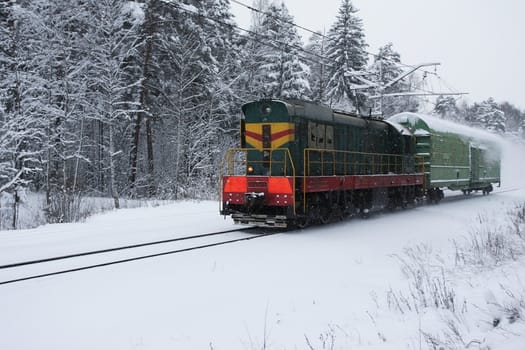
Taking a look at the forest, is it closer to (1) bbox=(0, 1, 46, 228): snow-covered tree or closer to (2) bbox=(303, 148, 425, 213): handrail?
(1) bbox=(0, 1, 46, 228): snow-covered tree

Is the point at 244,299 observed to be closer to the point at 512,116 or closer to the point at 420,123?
the point at 420,123

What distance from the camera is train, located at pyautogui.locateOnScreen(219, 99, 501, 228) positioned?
11.6 meters

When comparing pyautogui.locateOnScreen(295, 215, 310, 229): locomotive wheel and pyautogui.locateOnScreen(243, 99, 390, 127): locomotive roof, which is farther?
pyautogui.locateOnScreen(243, 99, 390, 127): locomotive roof

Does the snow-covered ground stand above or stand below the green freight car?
below

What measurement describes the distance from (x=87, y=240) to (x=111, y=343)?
5.96 metres

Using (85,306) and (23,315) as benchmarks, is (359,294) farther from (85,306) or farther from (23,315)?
(23,315)

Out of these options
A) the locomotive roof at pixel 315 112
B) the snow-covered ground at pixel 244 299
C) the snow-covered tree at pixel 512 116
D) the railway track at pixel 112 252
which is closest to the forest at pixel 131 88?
the locomotive roof at pixel 315 112

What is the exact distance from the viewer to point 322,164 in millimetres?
12289

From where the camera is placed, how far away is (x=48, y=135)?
1917 cm

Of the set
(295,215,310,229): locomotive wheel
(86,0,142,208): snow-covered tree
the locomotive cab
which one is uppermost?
(86,0,142,208): snow-covered tree

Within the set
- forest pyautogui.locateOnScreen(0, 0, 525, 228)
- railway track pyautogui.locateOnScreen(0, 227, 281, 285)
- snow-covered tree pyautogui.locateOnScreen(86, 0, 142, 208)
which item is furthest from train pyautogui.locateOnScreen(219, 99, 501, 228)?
snow-covered tree pyautogui.locateOnScreen(86, 0, 142, 208)

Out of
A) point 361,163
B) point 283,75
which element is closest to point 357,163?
point 361,163

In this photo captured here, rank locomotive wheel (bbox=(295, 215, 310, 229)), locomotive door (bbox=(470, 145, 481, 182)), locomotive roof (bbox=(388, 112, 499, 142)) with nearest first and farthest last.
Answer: locomotive wheel (bbox=(295, 215, 310, 229)), locomotive roof (bbox=(388, 112, 499, 142)), locomotive door (bbox=(470, 145, 481, 182))

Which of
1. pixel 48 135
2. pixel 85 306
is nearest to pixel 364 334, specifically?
pixel 85 306
